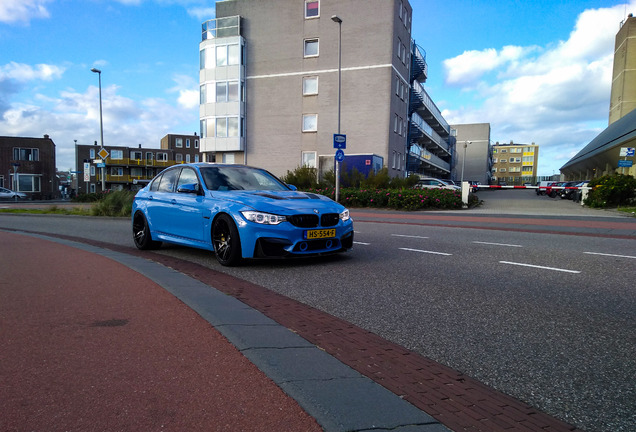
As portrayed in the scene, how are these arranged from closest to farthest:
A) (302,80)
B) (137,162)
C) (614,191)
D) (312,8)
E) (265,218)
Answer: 1. (265,218)
2. (614,191)
3. (312,8)
4. (302,80)
5. (137,162)

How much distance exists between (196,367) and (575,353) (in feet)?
8.76

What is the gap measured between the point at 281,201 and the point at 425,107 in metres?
46.1

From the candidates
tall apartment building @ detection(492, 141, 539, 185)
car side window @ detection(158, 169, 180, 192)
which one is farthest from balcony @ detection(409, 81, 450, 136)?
tall apartment building @ detection(492, 141, 539, 185)

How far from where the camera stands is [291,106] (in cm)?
3703

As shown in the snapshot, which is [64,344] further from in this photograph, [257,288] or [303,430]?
[257,288]

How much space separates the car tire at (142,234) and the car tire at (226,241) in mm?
2170

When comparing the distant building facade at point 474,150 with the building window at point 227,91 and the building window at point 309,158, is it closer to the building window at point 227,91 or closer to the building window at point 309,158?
the building window at point 309,158

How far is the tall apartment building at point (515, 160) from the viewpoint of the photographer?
156375 mm

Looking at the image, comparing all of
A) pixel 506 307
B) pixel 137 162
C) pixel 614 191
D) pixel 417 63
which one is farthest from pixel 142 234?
pixel 137 162

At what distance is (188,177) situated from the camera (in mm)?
7820

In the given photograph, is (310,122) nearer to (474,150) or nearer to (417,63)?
(417,63)

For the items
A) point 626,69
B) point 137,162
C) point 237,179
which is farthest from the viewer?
point 137,162

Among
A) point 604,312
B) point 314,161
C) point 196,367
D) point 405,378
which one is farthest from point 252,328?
point 314,161

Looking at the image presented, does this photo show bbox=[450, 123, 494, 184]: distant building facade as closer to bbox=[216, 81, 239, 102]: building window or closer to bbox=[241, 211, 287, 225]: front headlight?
bbox=[216, 81, 239, 102]: building window
